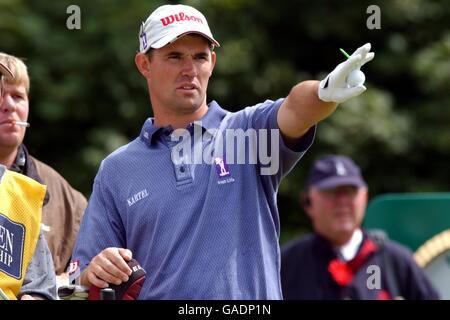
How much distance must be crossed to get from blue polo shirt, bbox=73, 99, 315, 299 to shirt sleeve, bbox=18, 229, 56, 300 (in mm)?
279

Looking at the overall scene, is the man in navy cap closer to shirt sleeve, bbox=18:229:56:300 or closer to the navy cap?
the navy cap

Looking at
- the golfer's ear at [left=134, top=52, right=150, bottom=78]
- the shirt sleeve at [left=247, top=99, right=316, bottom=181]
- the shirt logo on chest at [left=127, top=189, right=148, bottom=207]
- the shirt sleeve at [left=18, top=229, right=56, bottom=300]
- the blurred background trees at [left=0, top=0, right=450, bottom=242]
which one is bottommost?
the shirt sleeve at [left=18, top=229, right=56, bottom=300]

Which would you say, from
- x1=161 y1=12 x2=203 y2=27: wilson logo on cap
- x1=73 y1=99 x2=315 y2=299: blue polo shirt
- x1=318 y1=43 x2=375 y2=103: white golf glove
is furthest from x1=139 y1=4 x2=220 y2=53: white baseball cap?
x1=318 y1=43 x2=375 y2=103: white golf glove

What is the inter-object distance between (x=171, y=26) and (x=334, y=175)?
11.0ft

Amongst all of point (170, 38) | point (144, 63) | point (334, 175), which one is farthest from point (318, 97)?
point (334, 175)

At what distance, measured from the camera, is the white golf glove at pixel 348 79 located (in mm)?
3943

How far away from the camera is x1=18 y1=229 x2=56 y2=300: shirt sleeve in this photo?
427cm

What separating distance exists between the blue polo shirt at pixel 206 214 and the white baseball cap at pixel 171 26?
282 millimetres

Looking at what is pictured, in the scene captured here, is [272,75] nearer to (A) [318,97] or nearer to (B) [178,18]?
(B) [178,18]

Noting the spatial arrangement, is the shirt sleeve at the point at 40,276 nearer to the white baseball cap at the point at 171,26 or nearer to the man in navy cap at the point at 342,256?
the white baseball cap at the point at 171,26

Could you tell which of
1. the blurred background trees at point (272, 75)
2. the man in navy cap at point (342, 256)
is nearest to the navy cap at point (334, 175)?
the man in navy cap at point (342, 256)

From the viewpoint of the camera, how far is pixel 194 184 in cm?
427

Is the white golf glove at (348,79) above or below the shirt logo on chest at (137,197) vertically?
above
